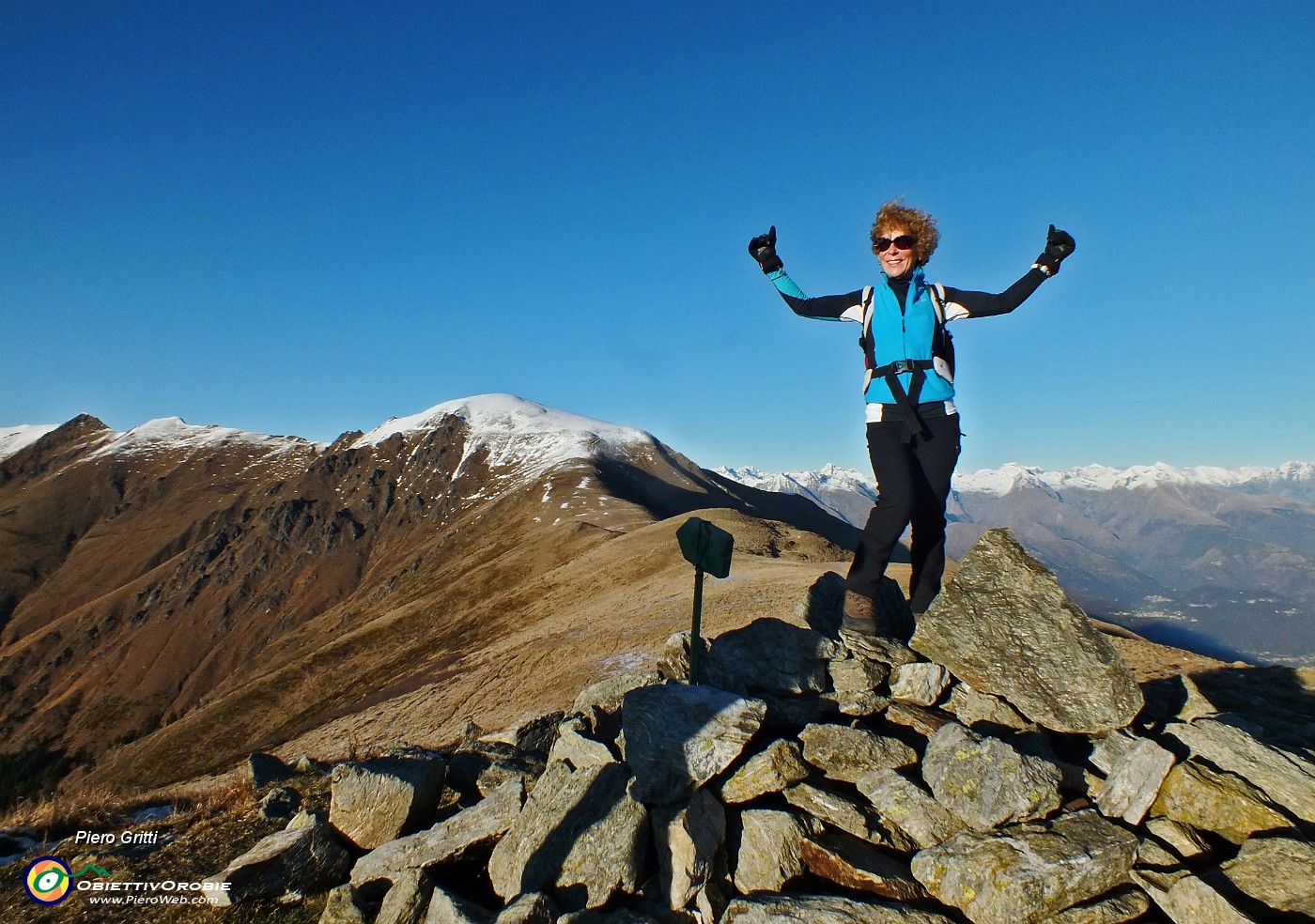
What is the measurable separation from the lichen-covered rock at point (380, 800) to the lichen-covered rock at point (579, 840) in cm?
156

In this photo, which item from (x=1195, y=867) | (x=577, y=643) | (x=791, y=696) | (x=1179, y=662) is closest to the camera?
(x=1195, y=867)

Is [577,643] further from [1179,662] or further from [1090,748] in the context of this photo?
[1090,748]

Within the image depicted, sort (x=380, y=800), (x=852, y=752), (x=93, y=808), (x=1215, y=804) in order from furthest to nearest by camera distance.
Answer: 1. (x=93, y=808)
2. (x=380, y=800)
3. (x=852, y=752)
4. (x=1215, y=804)

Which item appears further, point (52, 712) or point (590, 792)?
point (52, 712)

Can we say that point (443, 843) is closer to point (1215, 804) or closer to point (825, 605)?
point (825, 605)

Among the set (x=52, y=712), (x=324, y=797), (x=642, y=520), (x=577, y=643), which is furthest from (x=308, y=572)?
(x=324, y=797)

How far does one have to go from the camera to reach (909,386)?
7.63 metres

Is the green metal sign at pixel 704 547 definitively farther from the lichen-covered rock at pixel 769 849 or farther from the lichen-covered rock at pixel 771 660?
the lichen-covered rock at pixel 769 849

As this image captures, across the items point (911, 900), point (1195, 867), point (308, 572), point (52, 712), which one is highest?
point (1195, 867)

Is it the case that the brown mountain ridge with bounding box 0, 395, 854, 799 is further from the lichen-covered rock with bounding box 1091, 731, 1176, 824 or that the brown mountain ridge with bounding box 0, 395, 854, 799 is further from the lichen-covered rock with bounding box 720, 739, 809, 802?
the lichen-covered rock with bounding box 1091, 731, 1176, 824

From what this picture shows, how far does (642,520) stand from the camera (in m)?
86.7

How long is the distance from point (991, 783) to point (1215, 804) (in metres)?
1.77

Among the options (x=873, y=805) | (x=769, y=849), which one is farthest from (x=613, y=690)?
(x=873, y=805)

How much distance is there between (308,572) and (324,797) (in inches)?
6420
